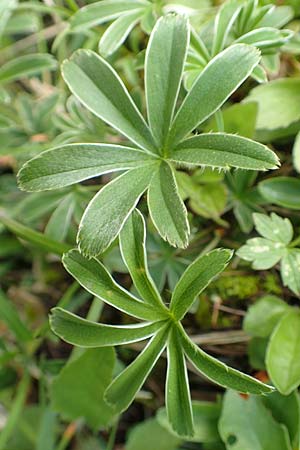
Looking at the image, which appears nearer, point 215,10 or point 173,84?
point 173,84

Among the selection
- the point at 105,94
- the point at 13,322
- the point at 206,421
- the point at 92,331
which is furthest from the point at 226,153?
the point at 13,322

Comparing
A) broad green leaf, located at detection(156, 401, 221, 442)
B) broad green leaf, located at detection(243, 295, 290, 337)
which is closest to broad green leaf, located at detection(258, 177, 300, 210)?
broad green leaf, located at detection(243, 295, 290, 337)

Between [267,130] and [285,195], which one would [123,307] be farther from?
[267,130]

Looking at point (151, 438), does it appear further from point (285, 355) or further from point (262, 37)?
point (262, 37)

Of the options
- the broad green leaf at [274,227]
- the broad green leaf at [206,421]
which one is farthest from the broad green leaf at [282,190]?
the broad green leaf at [206,421]

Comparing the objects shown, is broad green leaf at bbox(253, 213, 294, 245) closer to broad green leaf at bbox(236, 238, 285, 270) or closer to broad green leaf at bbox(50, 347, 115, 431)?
broad green leaf at bbox(236, 238, 285, 270)

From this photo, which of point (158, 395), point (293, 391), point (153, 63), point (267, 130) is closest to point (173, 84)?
point (153, 63)

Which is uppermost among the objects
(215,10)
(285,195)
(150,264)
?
(215,10)
